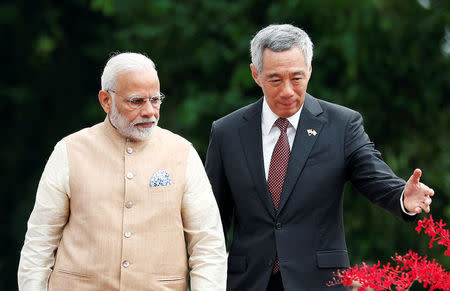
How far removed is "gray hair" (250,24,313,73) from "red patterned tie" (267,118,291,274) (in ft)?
1.14

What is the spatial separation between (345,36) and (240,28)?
3.84 ft

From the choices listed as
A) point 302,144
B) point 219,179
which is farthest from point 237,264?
point 302,144

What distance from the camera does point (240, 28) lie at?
10.0 m

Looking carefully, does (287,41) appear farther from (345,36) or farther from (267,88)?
(345,36)

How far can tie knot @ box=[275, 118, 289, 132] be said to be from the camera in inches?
165

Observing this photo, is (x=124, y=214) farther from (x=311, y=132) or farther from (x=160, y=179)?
(x=311, y=132)

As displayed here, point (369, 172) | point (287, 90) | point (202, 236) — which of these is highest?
point (287, 90)

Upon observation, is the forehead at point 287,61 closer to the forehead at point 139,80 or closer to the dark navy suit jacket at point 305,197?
the dark navy suit jacket at point 305,197

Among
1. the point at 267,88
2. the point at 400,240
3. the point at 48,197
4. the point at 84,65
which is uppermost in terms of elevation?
the point at 84,65

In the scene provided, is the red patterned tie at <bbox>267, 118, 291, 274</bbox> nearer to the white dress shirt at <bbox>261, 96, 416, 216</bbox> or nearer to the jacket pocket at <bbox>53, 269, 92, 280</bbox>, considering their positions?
the white dress shirt at <bbox>261, 96, 416, 216</bbox>

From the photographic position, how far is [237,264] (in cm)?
419

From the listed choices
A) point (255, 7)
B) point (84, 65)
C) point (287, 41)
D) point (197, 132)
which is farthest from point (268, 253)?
point (84, 65)

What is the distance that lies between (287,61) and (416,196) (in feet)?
2.69

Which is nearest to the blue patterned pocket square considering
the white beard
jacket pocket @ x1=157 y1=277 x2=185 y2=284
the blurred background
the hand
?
the white beard
